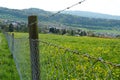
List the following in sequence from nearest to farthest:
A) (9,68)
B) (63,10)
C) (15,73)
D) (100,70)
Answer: (63,10) < (100,70) < (15,73) < (9,68)

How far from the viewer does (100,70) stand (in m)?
9.62

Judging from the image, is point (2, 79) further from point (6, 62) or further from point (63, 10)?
point (63, 10)

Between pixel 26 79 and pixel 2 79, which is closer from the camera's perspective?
pixel 26 79

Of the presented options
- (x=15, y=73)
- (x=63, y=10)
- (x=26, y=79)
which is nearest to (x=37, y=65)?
(x=63, y=10)

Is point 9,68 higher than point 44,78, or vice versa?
point 44,78

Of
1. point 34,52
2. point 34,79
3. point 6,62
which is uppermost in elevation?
point 34,52

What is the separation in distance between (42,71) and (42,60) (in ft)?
0.63

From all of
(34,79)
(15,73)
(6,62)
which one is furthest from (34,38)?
(6,62)

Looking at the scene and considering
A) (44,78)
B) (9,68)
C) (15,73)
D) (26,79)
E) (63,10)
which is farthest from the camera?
(9,68)

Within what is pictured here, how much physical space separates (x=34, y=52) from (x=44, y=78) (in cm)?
43

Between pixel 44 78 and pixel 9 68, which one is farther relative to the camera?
pixel 9 68

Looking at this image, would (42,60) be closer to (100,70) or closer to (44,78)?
(44,78)

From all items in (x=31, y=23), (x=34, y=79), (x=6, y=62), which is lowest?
(x=6, y=62)

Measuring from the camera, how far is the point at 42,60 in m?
5.75
